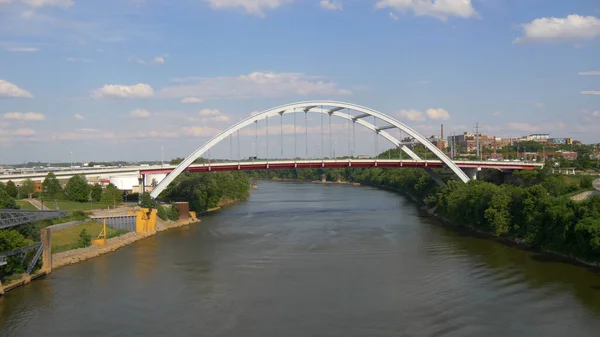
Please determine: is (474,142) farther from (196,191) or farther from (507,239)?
(507,239)

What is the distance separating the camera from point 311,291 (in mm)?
13609

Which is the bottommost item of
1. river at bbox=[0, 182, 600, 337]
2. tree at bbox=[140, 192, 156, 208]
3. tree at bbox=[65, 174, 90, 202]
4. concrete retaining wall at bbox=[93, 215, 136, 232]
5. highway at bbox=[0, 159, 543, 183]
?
river at bbox=[0, 182, 600, 337]

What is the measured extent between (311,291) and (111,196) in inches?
670

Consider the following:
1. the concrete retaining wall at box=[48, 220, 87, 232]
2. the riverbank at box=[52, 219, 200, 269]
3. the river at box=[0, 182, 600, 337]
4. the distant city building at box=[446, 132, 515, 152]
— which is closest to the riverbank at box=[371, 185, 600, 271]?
the river at box=[0, 182, 600, 337]

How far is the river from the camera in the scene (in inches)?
439

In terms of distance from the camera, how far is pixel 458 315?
11.6 metres

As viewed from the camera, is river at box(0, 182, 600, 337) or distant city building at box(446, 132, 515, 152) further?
distant city building at box(446, 132, 515, 152)

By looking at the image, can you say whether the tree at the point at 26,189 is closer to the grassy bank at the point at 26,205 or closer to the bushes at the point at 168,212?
the grassy bank at the point at 26,205

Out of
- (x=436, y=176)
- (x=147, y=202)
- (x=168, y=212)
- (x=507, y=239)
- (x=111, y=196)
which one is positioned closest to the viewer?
(x=507, y=239)

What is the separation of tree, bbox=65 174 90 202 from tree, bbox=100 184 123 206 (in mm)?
1176

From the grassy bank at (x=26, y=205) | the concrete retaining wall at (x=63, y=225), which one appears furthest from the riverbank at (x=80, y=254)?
the grassy bank at (x=26, y=205)

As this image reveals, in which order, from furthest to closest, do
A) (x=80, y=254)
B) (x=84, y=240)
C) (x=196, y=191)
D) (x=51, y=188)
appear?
(x=196, y=191)
(x=51, y=188)
(x=84, y=240)
(x=80, y=254)

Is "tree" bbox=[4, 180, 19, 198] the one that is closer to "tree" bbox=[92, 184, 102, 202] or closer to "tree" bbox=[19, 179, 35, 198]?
"tree" bbox=[19, 179, 35, 198]

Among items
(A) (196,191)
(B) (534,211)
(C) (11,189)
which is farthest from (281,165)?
(B) (534,211)
